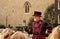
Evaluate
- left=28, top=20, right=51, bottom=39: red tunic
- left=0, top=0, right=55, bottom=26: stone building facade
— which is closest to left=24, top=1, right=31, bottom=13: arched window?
left=0, top=0, right=55, bottom=26: stone building facade

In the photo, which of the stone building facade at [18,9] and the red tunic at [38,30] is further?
the stone building facade at [18,9]

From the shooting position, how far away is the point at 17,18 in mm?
52500

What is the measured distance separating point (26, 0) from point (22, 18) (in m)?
3.43

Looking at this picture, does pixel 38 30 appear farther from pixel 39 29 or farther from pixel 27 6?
pixel 27 6

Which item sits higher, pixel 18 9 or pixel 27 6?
pixel 27 6

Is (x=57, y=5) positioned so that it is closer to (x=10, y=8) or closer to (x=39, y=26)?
(x=10, y=8)

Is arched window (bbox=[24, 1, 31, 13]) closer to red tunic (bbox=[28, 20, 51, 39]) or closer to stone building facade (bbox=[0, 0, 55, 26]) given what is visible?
stone building facade (bbox=[0, 0, 55, 26])

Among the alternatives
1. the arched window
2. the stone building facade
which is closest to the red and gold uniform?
the stone building facade

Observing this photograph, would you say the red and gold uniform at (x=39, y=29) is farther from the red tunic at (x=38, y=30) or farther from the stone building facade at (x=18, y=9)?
the stone building facade at (x=18, y=9)

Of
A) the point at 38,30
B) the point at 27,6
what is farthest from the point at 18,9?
the point at 38,30

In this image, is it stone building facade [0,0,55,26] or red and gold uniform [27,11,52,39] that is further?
stone building facade [0,0,55,26]

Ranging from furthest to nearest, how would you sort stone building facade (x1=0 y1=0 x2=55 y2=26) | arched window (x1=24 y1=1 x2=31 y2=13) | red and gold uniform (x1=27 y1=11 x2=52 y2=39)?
arched window (x1=24 y1=1 x2=31 y2=13) → stone building facade (x1=0 y1=0 x2=55 y2=26) → red and gold uniform (x1=27 y1=11 x2=52 y2=39)

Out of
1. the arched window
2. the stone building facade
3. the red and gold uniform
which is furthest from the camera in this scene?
the arched window

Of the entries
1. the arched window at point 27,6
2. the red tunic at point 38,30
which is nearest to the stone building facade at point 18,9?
the arched window at point 27,6
